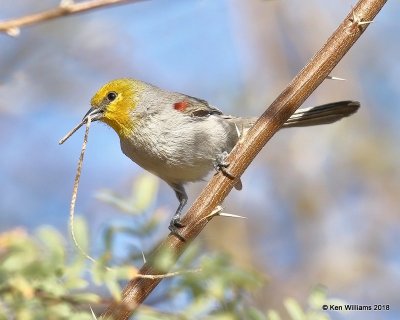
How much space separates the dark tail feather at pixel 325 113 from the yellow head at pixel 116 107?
1.03 m

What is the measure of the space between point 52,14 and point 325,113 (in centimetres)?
300

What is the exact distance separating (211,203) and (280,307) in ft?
10.6

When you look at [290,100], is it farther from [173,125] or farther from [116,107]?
[116,107]

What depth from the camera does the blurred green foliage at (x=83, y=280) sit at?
135cm

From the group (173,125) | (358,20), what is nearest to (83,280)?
(358,20)

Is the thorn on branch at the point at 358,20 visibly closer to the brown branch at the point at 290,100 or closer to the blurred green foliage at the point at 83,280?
the brown branch at the point at 290,100

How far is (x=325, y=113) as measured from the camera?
13.9ft

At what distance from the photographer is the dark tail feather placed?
4.16 metres

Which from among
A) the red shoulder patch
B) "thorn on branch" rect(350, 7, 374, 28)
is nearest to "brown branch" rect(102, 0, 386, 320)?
"thorn on branch" rect(350, 7, 374, 28)

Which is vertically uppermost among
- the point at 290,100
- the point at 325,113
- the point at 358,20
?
the point at 358,20

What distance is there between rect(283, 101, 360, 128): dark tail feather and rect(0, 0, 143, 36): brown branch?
2658 millimetres

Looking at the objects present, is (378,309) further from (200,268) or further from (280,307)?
(200,268)

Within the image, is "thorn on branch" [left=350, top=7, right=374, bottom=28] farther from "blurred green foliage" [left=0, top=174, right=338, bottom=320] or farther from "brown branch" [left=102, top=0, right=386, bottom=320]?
"blurred green foliage" [left=0, top=174, right=338, bottom=320]

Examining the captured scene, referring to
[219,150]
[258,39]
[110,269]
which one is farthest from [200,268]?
[258,39]
